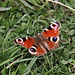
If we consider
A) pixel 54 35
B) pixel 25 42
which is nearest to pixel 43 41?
pixel 54 35

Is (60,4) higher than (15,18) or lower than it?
higher

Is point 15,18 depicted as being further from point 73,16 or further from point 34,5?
point 73,16

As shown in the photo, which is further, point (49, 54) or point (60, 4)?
point (60, 4)

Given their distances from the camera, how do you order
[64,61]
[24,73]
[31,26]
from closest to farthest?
[24,73]
[64,61]
[31,26]

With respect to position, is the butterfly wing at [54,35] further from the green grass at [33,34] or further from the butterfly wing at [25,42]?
the butterfly wing at [25,42]

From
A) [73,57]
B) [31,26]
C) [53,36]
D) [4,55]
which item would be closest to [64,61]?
[73,57]

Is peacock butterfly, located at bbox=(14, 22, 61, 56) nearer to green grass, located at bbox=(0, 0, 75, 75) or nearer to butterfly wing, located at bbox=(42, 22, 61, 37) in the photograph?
butterfly wing, located at bbox=(42, 22, 61, 37)

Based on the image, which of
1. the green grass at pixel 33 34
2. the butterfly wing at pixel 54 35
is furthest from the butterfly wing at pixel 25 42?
the butterfly wing at pixel 54 35
